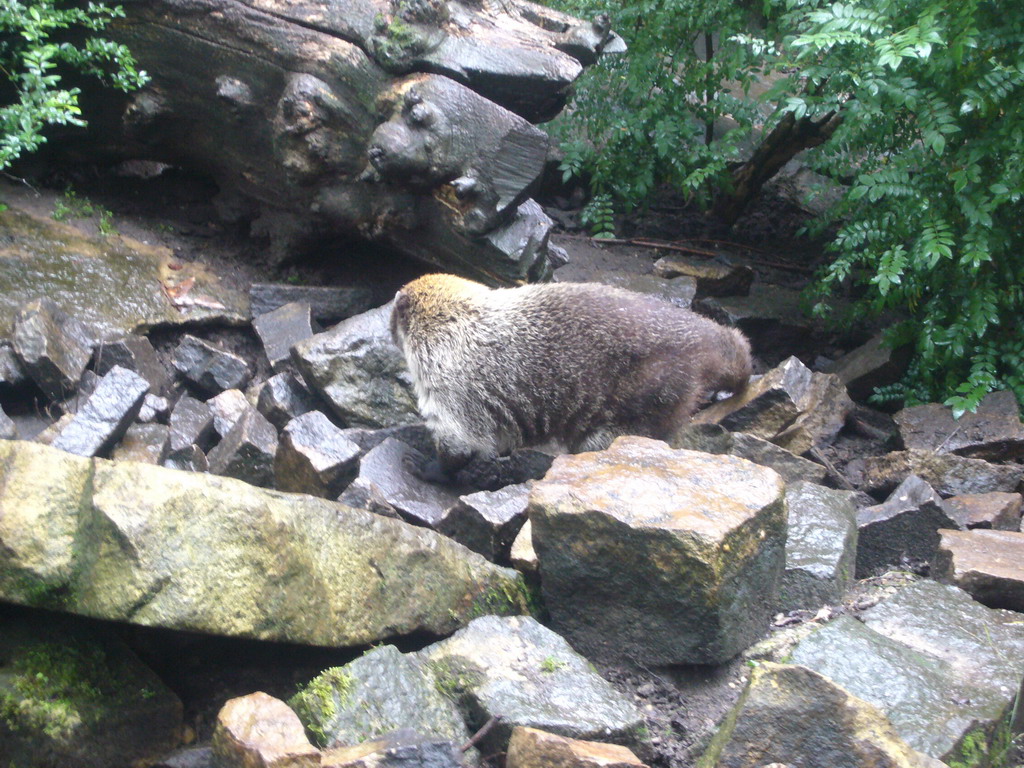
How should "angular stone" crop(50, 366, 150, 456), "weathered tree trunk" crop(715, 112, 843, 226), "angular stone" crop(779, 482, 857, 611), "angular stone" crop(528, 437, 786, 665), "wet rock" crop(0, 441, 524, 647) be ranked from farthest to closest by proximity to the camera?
"weathered tree trunk" crop(715, 112, 843, 226) → "angular stone" crop(50, 366, 150, 456) → "angular stone" crop(779, 482, 857, 611) → "angular stone" crop(528, 437, 786, 665) → "wet rock" crop(0, 441, 524, 647)

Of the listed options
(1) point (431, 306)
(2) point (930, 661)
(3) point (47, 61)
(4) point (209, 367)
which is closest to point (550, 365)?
(1) point (431, 306)

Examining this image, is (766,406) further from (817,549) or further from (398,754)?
(398,754)

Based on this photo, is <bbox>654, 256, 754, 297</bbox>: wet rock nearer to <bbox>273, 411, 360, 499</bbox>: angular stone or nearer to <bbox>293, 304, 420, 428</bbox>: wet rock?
<bbox>293, 304, 420, 428</bbox>: wet rock

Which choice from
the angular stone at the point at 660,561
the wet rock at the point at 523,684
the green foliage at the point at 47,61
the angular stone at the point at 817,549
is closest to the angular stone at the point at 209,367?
the green foliage at the point at 47,61

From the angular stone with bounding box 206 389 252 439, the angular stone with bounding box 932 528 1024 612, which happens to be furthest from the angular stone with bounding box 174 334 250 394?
the angular stone with bounding box 932 528 1024 612

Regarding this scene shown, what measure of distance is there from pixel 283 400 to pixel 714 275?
445cm

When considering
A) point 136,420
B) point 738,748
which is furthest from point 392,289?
point 738,748

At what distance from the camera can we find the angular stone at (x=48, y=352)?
17.5 feet

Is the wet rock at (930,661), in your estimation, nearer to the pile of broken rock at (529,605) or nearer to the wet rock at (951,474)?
the pile of broken rock at (529,605)

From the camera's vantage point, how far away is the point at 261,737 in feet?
9.16

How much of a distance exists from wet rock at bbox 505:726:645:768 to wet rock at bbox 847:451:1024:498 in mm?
3386

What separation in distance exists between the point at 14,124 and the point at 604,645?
4.93m

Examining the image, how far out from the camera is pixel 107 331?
20.0 ft

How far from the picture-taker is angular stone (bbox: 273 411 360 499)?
4910 millimetres
